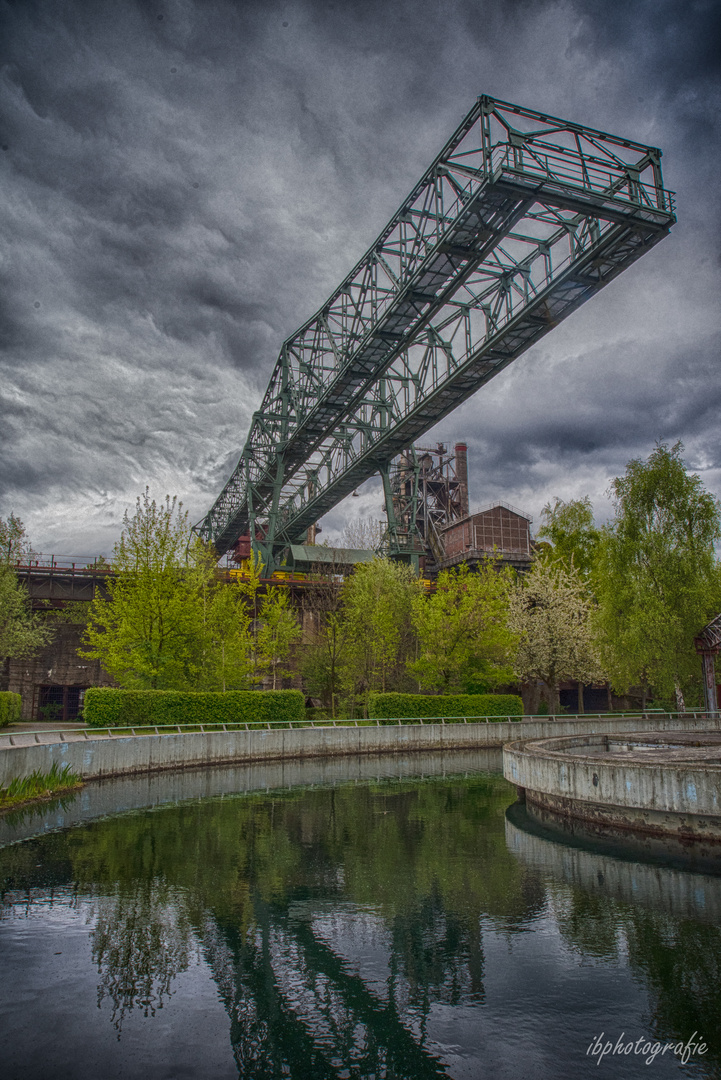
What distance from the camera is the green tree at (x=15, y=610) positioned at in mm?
34875

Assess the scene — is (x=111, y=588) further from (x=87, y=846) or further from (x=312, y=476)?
(x=312, y=476)

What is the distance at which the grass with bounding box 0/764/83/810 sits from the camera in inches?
684

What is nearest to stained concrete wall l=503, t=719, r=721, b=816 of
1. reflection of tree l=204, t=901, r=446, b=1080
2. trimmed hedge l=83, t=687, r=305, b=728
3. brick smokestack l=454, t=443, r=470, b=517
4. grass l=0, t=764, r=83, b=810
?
reflection of tree l=204, t=901, r=446, b=1080

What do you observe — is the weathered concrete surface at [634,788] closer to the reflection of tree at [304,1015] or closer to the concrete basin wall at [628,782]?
the concrete basin wall at [628,782]

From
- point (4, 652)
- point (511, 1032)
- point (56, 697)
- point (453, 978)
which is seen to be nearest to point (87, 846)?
point (453, 978)

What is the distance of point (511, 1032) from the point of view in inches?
256

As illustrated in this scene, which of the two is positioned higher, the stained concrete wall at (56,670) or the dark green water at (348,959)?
the stained concrete wall at (56,670)

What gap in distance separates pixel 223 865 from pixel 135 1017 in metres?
5.92

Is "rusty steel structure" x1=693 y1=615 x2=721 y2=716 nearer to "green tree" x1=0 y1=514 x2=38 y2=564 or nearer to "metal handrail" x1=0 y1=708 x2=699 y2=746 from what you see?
"metal handrail" x1=0 y1=708 x2=699 y2=746

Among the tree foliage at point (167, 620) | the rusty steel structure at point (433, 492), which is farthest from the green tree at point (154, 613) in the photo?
the rusty steel structure at point (433, 492)

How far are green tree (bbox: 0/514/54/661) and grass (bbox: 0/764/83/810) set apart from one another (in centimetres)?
1645

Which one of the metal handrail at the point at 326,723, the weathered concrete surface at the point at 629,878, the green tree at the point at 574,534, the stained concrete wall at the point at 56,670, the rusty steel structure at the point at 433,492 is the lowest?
the weathered concrete surface at the point at 629,878

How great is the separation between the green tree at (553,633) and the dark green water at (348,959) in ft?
92.1

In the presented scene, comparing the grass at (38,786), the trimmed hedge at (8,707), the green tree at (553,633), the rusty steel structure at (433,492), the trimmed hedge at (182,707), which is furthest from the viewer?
the rusty steel structure at (433,492)
